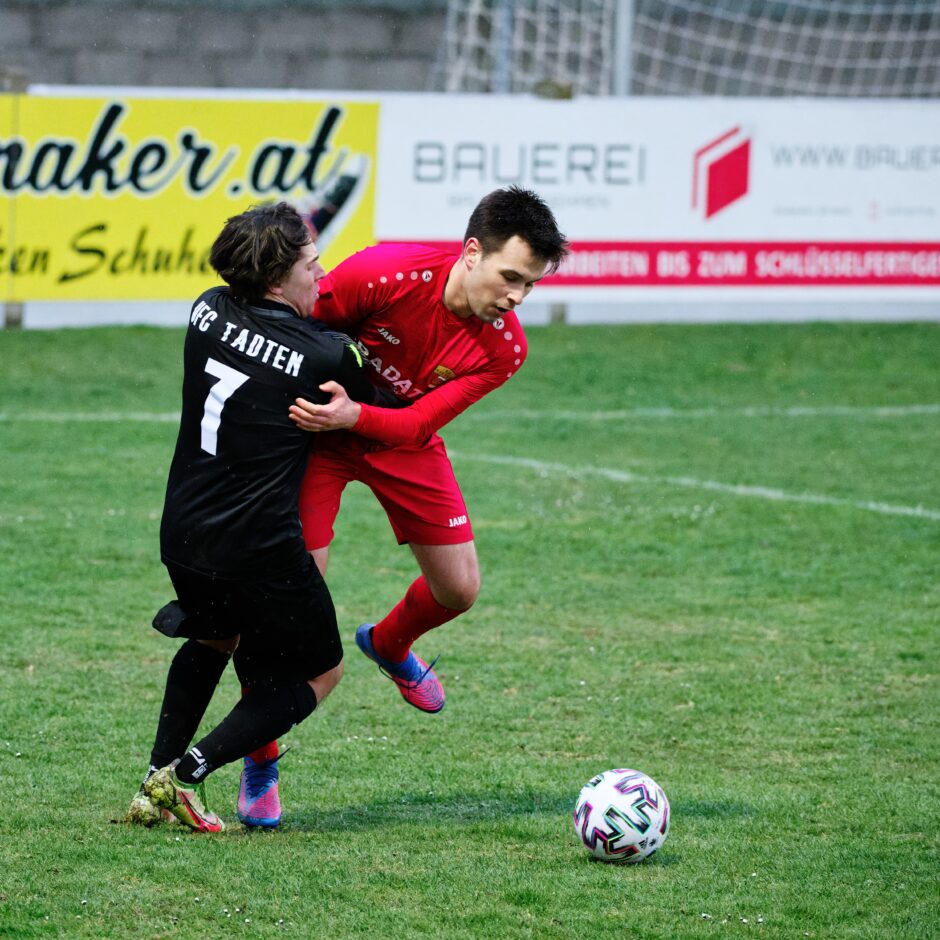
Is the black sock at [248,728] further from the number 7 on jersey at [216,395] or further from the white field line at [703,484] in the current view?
the white field line at [703,484]

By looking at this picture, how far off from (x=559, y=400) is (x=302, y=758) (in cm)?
807

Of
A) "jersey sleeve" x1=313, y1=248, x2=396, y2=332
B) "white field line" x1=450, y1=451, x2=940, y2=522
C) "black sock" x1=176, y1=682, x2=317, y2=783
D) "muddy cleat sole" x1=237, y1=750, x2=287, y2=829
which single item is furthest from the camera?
"white field line" x1=450, y1=451, x2=940, y2=522

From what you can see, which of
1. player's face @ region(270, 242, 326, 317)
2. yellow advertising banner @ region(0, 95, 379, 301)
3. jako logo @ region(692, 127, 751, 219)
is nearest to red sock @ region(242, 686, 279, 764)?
player's face @ region(270, 242, 326, 317)

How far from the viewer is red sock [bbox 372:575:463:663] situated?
207 inches

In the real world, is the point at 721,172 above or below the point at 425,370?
above

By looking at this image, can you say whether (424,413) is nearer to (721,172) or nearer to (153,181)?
(153,181)

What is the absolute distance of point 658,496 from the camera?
381 inches

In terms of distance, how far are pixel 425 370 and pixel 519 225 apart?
0.59 meters

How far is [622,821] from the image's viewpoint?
4250 millimetres

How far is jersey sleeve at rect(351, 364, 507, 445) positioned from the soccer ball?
1112mm

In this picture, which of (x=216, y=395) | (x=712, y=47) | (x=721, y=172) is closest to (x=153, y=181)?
(x=721, y=172)

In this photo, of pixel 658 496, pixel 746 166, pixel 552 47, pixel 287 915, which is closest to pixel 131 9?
pixel 552 47

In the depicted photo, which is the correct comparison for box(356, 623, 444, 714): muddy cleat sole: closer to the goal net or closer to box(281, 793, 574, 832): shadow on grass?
box(281, 793, 574, 832): shadow on grass

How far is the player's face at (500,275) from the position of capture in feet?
15.3
